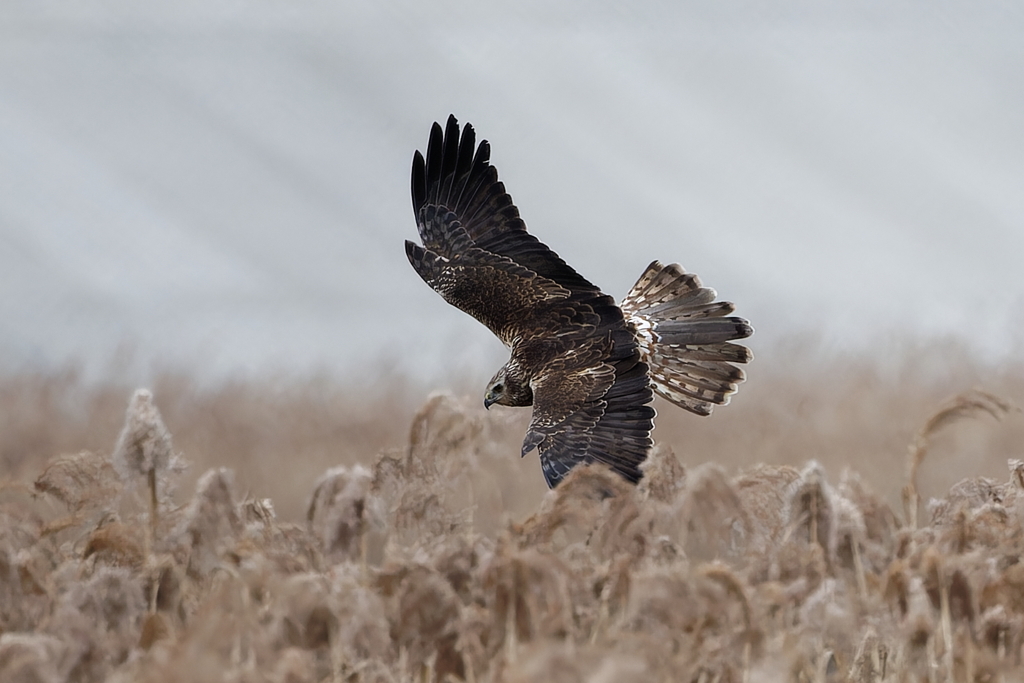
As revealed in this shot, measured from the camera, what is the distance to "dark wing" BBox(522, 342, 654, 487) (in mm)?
6512

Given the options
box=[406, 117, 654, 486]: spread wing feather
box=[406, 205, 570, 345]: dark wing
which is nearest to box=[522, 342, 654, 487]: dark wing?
box=[406, 117, 654, 486]: spread wing feather

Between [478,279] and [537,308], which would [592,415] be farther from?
[478,279]

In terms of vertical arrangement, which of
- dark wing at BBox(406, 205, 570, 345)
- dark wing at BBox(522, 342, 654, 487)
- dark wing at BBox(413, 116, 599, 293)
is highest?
dark wing at BBox(413, 116, 599, 293)

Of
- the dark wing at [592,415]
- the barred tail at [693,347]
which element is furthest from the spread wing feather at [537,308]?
the barred tail at [693,347]

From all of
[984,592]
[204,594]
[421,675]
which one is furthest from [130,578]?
[984,592]

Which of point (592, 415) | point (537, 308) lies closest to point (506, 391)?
point (537, 308)

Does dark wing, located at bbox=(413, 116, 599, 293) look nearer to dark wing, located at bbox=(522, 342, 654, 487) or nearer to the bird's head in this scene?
the bird's head

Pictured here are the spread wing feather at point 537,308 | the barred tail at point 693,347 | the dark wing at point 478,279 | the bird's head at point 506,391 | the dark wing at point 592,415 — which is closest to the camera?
the dark wing at point 592,415

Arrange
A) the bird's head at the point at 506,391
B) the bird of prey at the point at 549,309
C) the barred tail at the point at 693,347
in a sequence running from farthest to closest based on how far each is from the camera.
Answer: the barred tail at the point at 693,347 < the bird's head at the point at 506,391 < the bird of prey at the point at 549,309

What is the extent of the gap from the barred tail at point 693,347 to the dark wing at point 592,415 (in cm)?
90

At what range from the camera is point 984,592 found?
3.83m

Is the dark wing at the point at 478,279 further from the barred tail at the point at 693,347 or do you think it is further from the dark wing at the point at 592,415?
the barred tail at the point at 693,347

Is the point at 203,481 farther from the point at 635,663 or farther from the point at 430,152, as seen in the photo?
the point at 430,152

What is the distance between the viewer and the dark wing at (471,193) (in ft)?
26.2
